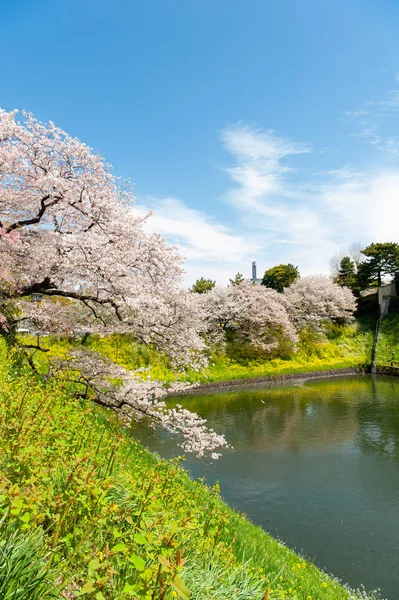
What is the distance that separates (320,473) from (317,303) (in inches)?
1357

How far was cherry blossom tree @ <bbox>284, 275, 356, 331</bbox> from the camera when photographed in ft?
153

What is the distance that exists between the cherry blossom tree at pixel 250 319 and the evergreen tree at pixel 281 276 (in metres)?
14.8

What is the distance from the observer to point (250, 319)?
3950 centimetres

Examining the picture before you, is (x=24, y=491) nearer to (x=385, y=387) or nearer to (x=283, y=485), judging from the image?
(x=283, y=485)

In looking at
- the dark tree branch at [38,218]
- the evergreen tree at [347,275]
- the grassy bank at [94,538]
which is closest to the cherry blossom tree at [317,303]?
the evergreen tree at [347,275]

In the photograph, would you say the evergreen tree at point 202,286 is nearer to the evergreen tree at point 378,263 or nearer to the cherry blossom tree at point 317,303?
the cherry blossom tree at point 317,303

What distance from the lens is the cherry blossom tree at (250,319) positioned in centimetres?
3928

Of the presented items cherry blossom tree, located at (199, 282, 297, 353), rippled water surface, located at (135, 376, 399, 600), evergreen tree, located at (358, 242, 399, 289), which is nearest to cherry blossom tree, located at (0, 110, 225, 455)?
rippled water surface, located at (135, 376, 399, 600)

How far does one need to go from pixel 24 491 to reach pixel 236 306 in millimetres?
37056

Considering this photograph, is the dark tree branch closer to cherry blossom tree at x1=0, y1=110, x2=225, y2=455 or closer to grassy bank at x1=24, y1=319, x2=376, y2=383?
cherry blossom tree at x1=0, y1=110, x2=225, y2=455

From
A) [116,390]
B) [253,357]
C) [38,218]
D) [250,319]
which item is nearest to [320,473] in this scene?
[116,390]

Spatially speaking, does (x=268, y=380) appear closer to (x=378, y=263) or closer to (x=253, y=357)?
(x=253, y=357)

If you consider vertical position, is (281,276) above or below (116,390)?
above

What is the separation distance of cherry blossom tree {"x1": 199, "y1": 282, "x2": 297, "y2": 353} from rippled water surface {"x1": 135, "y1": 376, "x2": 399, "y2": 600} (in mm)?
12866
